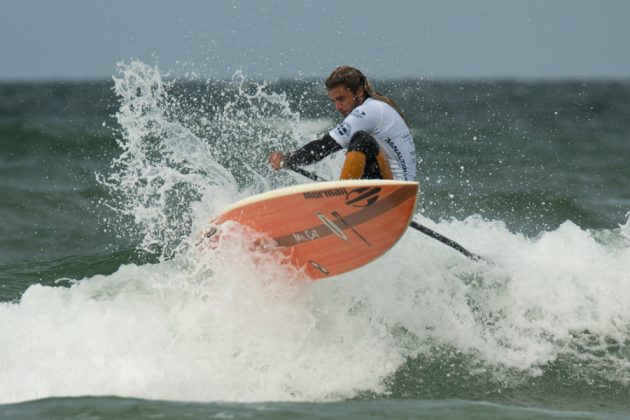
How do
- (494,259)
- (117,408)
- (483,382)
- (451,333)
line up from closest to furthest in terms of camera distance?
(117,408) → (483,382) → (451,333) → (494,259)

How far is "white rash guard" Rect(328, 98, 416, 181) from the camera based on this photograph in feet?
20.4

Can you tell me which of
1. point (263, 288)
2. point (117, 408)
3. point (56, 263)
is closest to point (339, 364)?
point (263, 288)

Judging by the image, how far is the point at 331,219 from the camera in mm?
5988

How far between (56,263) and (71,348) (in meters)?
3.85

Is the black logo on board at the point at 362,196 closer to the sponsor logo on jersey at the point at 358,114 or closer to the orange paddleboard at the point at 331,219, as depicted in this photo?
the orange paddleboard at the point at 331,219

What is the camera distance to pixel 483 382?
242 inches

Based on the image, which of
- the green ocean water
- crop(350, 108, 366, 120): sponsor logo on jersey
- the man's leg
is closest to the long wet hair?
crop(350, 108, 366, 120): sponsor logo on jersey

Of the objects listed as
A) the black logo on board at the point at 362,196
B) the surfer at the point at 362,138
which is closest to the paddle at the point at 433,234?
the surfer at the point at 362,138

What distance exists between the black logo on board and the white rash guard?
0.53 meters

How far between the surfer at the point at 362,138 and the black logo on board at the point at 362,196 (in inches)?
12.6

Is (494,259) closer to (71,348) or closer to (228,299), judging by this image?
(228,299)

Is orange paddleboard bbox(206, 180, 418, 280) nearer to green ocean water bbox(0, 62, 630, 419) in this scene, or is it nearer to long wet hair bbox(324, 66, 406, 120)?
green ocean water bbox(0, 62, 630, 419)

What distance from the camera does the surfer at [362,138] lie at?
6.20m

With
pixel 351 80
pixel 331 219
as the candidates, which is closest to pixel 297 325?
pixel 331 219
